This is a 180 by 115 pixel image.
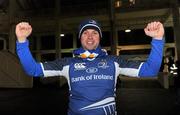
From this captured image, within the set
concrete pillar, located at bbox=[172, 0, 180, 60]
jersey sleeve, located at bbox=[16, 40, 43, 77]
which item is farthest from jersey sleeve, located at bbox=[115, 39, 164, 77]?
concrete pillar, located at bbox=[172, 0, 180, 60]

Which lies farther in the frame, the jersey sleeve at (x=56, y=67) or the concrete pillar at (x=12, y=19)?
the concrete pillar at (x=12, y=19)

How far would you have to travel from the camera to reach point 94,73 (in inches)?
81.2

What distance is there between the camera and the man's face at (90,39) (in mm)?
2129

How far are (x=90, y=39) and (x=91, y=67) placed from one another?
0.64 feet

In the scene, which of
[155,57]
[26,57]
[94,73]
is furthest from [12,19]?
[155,57]

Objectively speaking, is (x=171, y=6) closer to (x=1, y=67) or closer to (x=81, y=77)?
(x=1, y=67)

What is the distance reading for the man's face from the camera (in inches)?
83.8

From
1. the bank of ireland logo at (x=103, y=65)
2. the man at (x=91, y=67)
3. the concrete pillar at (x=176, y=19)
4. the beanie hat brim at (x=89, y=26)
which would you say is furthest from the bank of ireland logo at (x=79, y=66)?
the concrete pillar at (x=176, y=19)

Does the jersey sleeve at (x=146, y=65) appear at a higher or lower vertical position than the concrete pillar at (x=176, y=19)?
lower

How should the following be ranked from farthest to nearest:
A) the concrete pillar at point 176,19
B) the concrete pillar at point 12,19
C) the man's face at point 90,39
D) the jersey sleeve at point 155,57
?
1. the concrete pillar at point 12,19
2. the concrete pillar at point 176,19
3. the man's face at point 90,39
4. the jersey sleeve at point 155,57

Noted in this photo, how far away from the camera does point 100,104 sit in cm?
204

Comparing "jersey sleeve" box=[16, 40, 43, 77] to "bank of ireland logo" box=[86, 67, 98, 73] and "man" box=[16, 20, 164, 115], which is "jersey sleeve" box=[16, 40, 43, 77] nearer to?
"man" box=[16, 20, 164, 115]

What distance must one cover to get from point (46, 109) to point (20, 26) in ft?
22.0

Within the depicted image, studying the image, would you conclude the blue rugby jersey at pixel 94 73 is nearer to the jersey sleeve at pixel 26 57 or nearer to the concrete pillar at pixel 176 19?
the jersey sleeve at pixel 26 57
